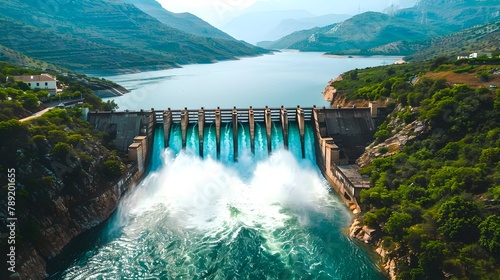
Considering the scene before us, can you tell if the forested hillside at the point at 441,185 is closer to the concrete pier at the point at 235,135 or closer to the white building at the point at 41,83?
the concrete pier at the point at 235,135

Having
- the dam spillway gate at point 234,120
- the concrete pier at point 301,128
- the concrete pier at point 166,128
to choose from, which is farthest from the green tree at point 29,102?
the concrete pier at point 301,128

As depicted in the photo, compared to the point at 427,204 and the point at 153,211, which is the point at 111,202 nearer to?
the point at 153,211

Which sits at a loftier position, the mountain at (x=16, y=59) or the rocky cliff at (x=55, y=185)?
the mountain at (x=16, y=59)

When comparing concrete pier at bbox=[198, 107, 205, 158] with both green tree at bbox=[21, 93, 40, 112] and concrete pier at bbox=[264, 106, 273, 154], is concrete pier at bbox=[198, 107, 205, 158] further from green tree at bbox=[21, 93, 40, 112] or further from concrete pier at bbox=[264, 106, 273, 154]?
green tree at bbox=[21, 93, 40, 112]

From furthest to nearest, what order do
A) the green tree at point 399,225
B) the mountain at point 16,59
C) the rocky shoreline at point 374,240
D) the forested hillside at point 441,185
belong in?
the mountain at point 16,59
the green tree at point 399,225
the rocky shoreline at point 374,240
the forested hillside at point 441,185

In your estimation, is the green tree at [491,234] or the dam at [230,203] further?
the dam at [230,203]

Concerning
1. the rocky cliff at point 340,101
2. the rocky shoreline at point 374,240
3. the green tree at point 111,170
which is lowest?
the rocky shoreline at point 374,240

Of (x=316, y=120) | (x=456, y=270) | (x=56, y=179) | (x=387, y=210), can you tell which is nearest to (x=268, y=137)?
(x=316, y=120)

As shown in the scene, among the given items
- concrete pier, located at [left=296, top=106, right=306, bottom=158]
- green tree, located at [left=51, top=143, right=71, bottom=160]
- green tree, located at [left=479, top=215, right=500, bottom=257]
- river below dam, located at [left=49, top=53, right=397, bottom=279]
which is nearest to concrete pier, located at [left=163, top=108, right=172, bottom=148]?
river below dam, located at [left=49, top=53, right=397, bottom=279]
